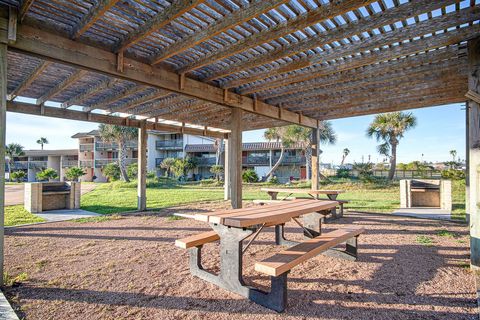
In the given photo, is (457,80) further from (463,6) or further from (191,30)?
(191,30)

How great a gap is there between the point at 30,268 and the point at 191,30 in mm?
4005

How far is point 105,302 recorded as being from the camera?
9.07 feet

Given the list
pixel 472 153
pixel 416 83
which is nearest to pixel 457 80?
pixel 416 83

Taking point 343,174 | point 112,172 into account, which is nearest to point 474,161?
point 343,174

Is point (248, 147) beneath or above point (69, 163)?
above

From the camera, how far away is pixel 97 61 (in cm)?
420

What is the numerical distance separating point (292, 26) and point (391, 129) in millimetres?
21912

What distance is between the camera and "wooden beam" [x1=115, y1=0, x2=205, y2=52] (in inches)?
121

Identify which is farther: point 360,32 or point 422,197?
point 422,197

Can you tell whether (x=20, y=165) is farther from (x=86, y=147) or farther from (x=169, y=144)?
(x=169, y=144)

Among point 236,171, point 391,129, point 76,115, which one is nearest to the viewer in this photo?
point 236,171

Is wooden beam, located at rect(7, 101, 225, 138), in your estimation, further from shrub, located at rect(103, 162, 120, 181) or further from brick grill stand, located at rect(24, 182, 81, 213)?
shrub, located at rect(103, 162, 120, 181)

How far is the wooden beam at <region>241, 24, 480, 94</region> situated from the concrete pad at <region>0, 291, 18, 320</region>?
528 cm

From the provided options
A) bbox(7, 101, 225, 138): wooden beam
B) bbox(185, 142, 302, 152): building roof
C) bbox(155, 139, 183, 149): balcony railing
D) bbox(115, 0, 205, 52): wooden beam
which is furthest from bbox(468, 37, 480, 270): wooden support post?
bbox(155, 139, 183, 149): balcony railing
